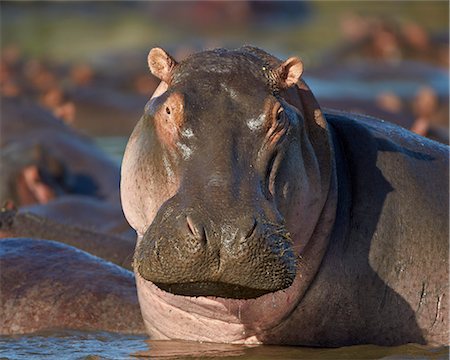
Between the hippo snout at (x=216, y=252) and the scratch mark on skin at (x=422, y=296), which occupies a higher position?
the hippo snout at (x=216, y=252)

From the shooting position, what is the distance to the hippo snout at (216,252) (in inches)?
180

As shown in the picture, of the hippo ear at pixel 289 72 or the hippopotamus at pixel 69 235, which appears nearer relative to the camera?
the hippo ear at pixel 289 72

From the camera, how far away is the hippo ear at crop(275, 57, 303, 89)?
204 inches

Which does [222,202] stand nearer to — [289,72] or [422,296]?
[289,72]

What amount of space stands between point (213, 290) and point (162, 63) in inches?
38.1

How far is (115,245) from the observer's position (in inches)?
287

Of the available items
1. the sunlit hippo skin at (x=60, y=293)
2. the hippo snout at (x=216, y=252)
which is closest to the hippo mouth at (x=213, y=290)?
the hippo snout at (x=216, y=252)

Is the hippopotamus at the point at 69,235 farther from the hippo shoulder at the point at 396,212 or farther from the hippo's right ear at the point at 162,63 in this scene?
the hippo's right ear at the point at 162,63

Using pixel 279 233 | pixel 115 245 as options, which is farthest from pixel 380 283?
pixel 115 245

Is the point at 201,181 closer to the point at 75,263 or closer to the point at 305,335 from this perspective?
the point at 305,335

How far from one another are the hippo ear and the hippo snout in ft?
2.35

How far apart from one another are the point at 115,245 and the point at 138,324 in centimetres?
129

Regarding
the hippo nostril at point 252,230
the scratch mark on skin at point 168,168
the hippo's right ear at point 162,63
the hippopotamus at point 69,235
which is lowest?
the hippopotamus at point 69,235

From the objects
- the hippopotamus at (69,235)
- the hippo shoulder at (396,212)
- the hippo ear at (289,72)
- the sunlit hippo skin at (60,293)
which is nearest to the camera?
the hippo ear at (289,72)
